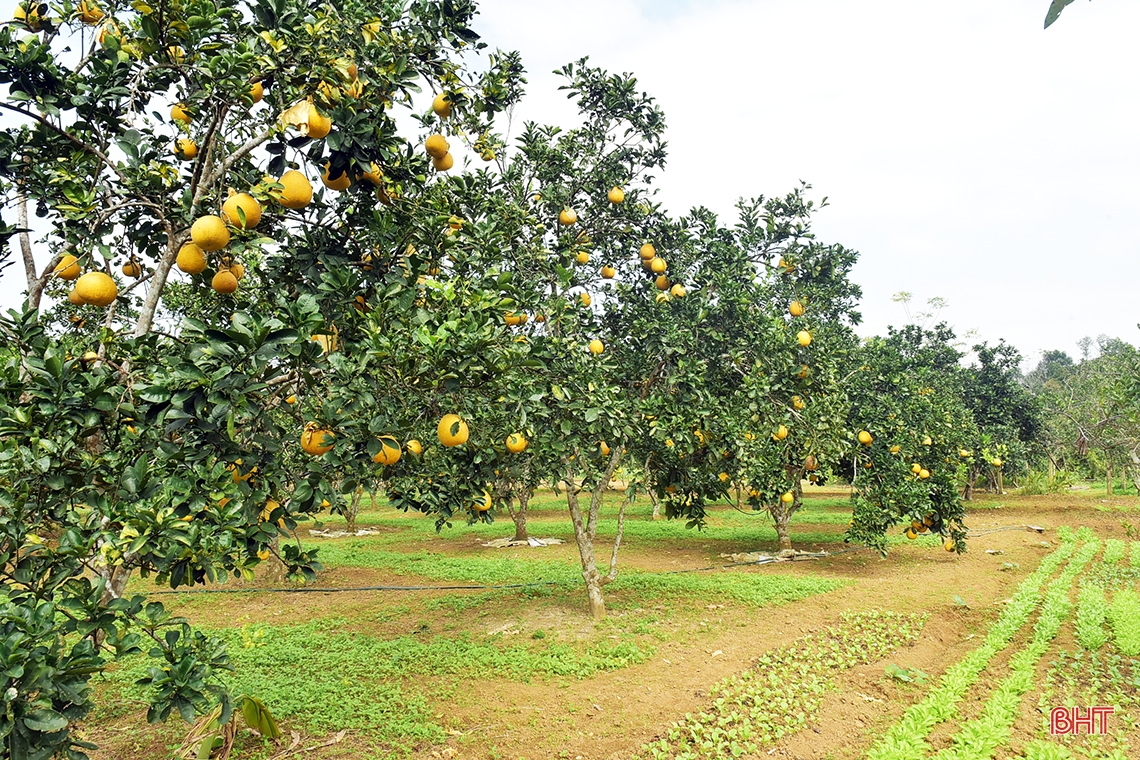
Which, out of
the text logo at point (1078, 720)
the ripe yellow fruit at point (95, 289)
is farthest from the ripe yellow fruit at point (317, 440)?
the text logo at point (1078, 720)

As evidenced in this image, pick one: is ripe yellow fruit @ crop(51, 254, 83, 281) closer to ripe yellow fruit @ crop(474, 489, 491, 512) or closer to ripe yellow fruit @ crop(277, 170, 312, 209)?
ripe yellow fruit @ crop(277, 170, 312, 209)

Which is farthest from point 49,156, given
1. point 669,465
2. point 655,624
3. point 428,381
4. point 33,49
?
point 655,624

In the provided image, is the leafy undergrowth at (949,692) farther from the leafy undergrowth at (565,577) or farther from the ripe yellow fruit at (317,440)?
the ripe yellow fruit at (317,440)

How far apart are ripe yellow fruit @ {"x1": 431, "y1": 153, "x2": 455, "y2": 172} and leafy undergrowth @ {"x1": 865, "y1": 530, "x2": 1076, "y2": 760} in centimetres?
492

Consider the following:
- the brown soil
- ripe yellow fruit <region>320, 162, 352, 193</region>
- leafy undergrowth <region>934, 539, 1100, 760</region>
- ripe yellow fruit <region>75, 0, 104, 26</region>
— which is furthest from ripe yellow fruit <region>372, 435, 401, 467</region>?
leafy undergrowth <region>934, 539, 1100, 760</region>

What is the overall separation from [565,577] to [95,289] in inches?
338

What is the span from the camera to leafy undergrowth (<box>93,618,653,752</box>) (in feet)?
16.4

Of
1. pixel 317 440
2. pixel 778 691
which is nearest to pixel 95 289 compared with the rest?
pixel 317 440

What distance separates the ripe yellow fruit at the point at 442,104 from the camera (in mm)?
3725

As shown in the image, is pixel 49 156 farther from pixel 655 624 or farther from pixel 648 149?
pixel 655 624

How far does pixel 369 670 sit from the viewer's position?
20.3ft

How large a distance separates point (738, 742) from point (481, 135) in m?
Answer: 4.74

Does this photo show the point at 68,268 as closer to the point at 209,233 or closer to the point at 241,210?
the point at 209,233

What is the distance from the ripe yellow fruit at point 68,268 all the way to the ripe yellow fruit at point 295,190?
100cm
